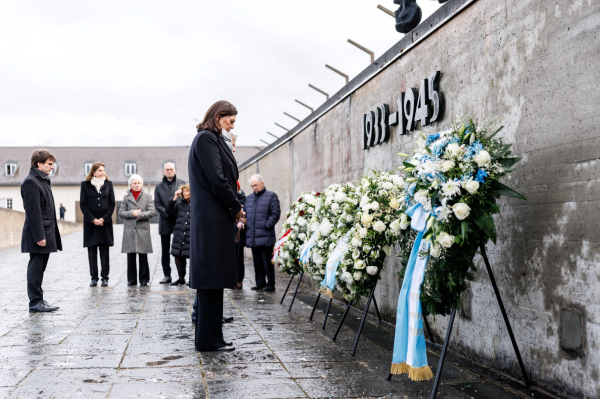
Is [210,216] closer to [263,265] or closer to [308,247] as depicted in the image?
[308,247]

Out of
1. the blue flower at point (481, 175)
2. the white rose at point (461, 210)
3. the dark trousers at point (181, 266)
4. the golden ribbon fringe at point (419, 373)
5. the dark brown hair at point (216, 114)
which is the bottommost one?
Answer: the golden ribbon fringe at point (419, 373)

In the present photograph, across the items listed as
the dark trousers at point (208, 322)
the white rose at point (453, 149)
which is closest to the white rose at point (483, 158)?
the white rose at point (453, 149)

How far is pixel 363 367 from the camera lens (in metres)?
4.80

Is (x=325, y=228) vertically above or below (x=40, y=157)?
below

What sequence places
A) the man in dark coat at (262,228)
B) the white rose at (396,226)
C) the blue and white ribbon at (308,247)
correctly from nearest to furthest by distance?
1. the white rose at (396,226)
2. the blue and white ribbon at (308,247)
3. the man in dark coat at (262,228)

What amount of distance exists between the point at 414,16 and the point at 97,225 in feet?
20.4

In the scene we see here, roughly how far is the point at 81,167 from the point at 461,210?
6228cm

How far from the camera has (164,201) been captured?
1105 cm

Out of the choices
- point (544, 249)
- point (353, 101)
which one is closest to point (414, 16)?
point (353, 101)

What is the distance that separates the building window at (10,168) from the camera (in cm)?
6051

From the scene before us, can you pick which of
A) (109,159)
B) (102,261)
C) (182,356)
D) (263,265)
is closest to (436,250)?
(182,356)

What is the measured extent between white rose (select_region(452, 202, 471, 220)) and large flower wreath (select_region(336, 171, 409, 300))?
1.37 m

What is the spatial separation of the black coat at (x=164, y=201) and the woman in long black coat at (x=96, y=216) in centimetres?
84

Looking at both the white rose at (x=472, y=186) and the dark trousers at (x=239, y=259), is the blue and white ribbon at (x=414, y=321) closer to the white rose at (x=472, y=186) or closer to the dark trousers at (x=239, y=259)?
the white rose at (x=472, y=186)
